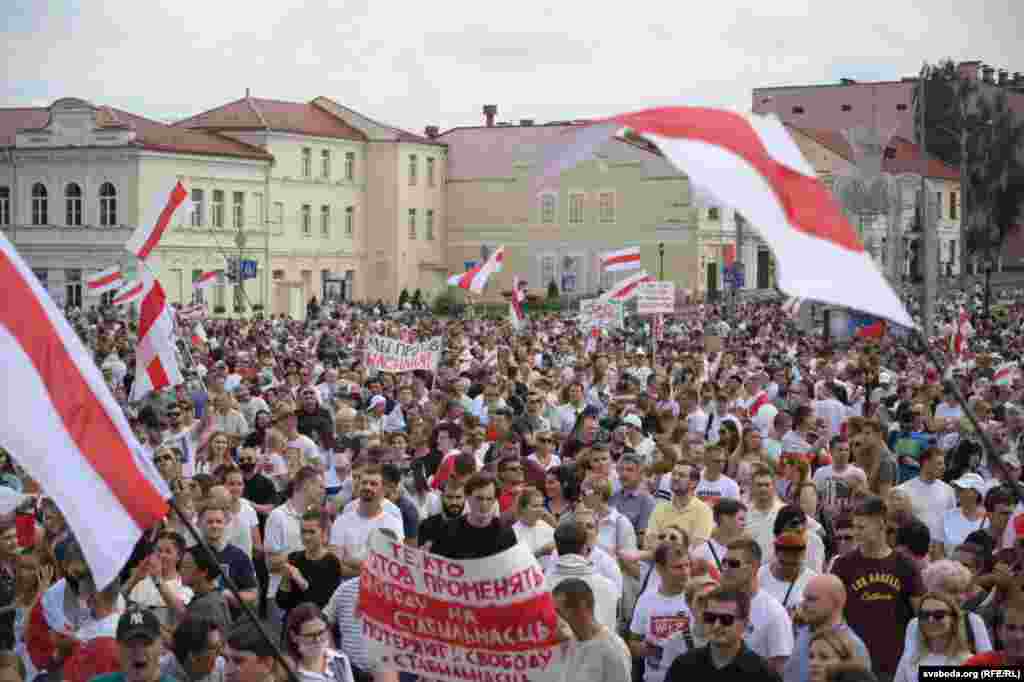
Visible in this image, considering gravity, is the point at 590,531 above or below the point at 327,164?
below

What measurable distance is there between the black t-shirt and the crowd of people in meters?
0.02

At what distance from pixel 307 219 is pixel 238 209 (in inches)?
202

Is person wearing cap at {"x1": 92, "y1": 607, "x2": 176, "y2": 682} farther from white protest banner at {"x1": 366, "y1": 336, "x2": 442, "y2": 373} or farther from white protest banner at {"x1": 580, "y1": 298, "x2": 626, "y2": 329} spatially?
white protest banner at {"x1": 580, "y1": 298, "x2": 626, "y2": 329}

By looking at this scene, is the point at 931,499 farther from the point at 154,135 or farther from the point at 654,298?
the point at 154,135

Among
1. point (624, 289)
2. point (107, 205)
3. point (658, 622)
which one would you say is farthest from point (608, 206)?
point (658, 622)

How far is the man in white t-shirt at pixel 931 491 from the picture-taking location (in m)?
12.6

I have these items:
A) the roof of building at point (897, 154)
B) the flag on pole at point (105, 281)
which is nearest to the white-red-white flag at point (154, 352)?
the flag on pole at point (105, 281)

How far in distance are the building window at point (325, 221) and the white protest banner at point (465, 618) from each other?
75749 mm

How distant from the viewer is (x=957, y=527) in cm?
1173

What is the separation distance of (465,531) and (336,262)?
73868 millimetres

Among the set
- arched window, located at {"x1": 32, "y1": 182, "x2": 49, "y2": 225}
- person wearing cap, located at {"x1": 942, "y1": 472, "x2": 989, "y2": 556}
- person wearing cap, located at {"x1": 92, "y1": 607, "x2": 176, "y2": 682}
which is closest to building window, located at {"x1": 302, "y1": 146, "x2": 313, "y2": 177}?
arched window, located at {"x1": 32, "y1": 182, "x2": 49, "y2": 225}

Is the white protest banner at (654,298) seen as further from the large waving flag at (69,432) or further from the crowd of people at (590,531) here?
the large waving flag at (69,432)

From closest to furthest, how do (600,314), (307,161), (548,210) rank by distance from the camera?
(600,314), (307,161), (548,210)

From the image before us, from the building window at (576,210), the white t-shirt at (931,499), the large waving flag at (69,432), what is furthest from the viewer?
the building window at (576,210)
